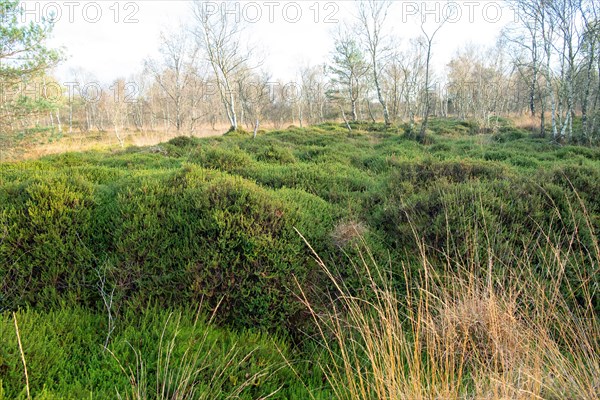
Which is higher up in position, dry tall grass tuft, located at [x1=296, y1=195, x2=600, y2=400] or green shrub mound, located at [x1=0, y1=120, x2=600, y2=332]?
green shrub mound, located at [x1=0, y1=120, x2=600, y2=332]

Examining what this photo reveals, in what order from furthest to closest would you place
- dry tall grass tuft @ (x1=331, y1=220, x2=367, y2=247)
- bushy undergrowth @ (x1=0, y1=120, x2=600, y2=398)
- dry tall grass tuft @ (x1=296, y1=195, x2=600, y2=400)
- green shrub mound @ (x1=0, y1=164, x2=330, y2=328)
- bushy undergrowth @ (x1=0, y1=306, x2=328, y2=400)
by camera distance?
Answer: dry tall grass tuft @ (x1=331, y1=220, x2=367, y2=247) → green shrub mound @ (x1=0, y1=164, x2=330, y2=328) → bushy undergrowth @ (x1=0, y1=120, x2=600, y2=398) → bushy undergrowth @ (x1=0, y1=306, x2=328, y2=400) → dry tall grass tuft @ (x1=296, y1=195, x2=600, y2=400)

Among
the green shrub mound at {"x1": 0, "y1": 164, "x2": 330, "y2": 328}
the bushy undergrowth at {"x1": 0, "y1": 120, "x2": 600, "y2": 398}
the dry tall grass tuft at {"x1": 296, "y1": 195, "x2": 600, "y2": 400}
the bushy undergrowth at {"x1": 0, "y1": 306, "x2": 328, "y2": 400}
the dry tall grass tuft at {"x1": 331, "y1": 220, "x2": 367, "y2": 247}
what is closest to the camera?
the dry tall grass tuft at {"x1": 296, "y1": 195, "x2": 600, "y2": 400}

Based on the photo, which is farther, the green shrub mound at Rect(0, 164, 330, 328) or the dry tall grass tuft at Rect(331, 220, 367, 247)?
the dry tall grass tuft at Rect(331, 220, 367, 247)

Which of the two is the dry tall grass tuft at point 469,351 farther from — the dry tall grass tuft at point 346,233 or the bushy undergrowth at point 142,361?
the bushy undergrowth at point 142,361

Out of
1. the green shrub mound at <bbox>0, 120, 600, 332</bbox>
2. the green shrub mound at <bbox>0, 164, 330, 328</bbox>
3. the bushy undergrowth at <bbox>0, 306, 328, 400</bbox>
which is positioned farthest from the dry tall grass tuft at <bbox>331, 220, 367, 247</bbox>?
the bushy undergrowth at <bbox>0, 306, 328, 400</bbox>


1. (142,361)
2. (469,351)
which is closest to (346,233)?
(469,351)

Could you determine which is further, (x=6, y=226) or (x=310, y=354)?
(x=6, y=226)

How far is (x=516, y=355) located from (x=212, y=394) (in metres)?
2.07

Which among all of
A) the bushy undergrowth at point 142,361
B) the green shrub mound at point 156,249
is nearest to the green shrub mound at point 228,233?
the green shrub mound at point 156,249

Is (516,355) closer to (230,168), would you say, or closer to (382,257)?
(382,257)

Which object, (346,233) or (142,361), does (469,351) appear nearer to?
(346,233)

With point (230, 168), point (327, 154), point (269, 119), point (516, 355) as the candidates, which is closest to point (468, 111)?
point (269, 119)

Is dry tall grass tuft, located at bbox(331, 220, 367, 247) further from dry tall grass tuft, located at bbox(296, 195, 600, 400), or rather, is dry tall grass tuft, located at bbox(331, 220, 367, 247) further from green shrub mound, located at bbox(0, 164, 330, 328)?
green shrub mound, located at bbox(0, 164, 330, 328)

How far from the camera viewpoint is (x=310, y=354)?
302cm
